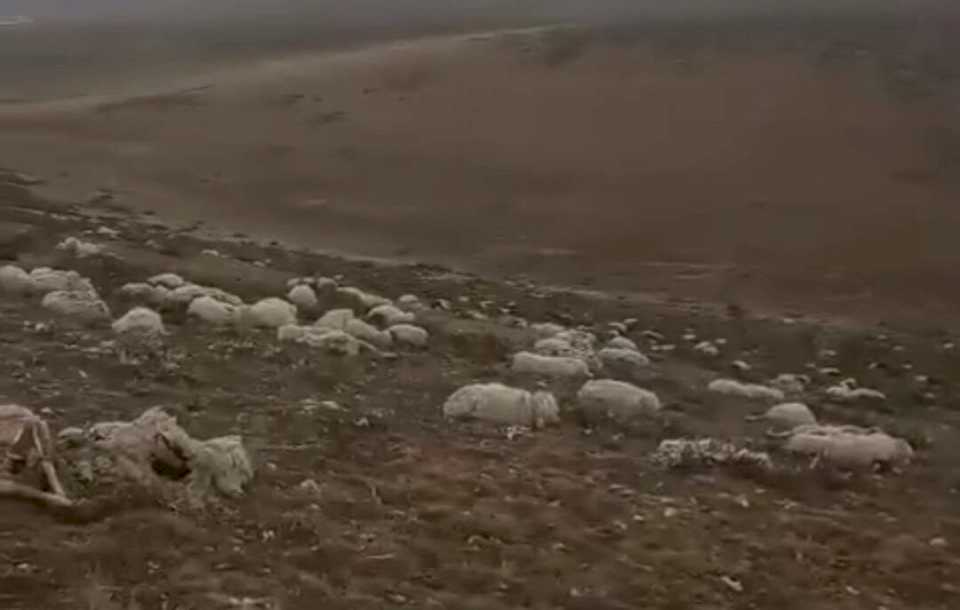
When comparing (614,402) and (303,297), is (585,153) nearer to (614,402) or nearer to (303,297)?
(303,297)

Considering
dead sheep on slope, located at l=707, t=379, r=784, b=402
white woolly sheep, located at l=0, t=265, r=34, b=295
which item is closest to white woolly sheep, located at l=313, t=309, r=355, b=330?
white woolly sheep, located at l=0, t=265, r=34, b=295

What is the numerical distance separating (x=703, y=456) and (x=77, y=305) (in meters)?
5.35

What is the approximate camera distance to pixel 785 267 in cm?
1781

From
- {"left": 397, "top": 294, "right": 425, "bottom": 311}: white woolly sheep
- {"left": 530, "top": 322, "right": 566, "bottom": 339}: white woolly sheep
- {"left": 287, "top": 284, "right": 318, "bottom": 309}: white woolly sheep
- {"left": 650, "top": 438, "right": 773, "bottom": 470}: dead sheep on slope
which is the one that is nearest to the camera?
{"left": 650, "top": 438, "right": 773, "bottom": 470}: dead sheep on slope

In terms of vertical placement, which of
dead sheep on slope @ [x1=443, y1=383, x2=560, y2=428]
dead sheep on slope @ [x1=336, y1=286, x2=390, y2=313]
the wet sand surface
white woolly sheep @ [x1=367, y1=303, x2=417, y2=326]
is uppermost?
the wet sand surface

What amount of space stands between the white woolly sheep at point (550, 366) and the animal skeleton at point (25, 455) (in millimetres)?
4645

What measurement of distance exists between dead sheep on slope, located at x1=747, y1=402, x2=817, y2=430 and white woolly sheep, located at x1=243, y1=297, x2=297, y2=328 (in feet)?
12.9

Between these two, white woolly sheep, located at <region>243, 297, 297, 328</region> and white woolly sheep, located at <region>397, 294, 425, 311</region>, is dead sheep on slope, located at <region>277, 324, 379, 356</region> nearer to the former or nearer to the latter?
white woolly sheep, located at <region>243, 297, 297, 328</region>

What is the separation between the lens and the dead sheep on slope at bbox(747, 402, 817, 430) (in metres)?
10.1

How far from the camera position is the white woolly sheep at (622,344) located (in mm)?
12344

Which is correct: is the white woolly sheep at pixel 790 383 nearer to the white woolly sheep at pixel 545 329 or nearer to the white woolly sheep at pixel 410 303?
the white woolly sheep at pixel 545 329

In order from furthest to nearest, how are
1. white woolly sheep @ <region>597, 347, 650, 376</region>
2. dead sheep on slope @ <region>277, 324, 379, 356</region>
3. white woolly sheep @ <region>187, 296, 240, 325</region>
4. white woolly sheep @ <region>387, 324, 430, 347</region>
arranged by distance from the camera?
white woolly sheep @ <region>387, 324, 430, 347</region>, white woolly sheep @ <region>597, 347, 650, 376</region>, white woolly sheep @ <region>187, 296, 240, 325</region>, dead sheep on slope @ <region>277, 324, 379, 356</region>

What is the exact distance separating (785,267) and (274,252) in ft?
21.2

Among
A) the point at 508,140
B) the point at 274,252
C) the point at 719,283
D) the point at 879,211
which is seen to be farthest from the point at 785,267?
the point at 508,140
